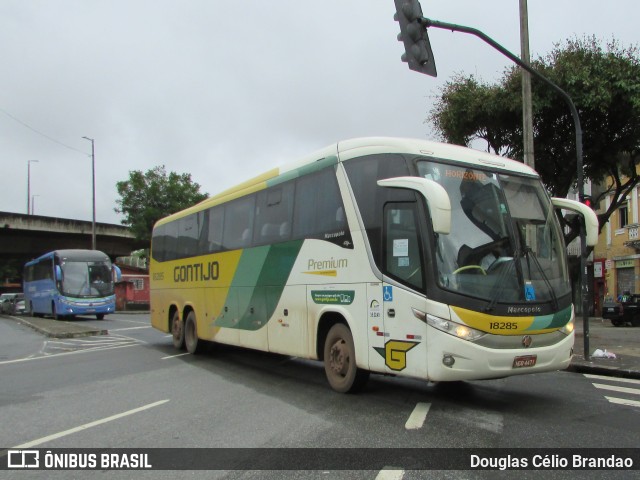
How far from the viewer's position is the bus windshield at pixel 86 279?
28.3 m

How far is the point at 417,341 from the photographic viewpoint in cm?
629

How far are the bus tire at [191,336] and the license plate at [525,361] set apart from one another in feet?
27.5

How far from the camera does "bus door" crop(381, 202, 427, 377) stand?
20.6 ft

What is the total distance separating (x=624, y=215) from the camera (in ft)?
97.8

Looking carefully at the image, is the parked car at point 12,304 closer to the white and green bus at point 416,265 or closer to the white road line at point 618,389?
the white and green bus at point 416,265

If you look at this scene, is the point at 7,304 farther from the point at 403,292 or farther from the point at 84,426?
the point at 403,292

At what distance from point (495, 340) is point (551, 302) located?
1046mm

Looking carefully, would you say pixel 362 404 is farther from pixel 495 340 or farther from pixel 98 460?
pixel 98 460

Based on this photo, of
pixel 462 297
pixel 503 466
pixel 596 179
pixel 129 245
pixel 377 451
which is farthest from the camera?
pixel 129 245

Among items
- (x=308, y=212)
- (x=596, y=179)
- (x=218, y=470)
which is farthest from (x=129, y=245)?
(x=218, y=470)

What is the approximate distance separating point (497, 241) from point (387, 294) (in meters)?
1.47

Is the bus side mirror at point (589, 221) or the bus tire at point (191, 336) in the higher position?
the bus side mirror at point (589, 221)

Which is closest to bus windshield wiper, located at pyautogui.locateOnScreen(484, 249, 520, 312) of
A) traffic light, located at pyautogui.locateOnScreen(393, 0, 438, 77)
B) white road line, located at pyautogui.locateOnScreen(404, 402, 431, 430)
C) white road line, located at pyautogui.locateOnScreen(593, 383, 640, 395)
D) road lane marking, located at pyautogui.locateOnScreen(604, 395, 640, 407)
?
white road line, located at pyautogui.locateOnScreen(404, 402, 431, 430)

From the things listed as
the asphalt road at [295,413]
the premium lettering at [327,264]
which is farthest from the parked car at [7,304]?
the premium lettering at [327,264]
